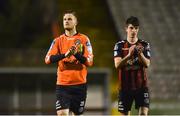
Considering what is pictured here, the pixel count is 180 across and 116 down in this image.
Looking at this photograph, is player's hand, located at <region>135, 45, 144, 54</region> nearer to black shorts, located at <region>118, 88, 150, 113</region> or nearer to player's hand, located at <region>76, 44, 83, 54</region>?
black shorts, located at <region>118, 88, 150, 113</region>

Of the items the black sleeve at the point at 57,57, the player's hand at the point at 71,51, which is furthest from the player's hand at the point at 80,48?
the black sleeve at the point at 57,57

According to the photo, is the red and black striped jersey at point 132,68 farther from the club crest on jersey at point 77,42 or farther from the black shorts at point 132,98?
the club crest on jersey at point 77,42

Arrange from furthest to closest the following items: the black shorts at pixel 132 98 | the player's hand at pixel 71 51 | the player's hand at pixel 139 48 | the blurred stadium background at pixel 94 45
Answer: the blurred stadium background at pixel 94 45 → the black shorts at pixel 132 98 → the player's hand at pixel 139 48 → the player's hand at pixel 71 51

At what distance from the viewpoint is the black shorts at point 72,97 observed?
28.5 ft

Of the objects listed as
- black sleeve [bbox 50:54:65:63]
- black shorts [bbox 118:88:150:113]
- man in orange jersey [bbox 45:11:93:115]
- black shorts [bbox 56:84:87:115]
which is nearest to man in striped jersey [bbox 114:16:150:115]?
black shorts [bbox 118:88:150:113]

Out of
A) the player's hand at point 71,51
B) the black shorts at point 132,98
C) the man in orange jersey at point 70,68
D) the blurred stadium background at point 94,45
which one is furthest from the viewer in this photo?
the blurred stadium background at point 94,45

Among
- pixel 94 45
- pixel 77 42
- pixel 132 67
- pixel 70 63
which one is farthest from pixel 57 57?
pixel 94 45

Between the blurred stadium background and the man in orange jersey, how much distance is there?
46.7 ft

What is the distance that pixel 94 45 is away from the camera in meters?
27.1

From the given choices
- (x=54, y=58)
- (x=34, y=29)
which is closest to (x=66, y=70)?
(x=54, y=58)

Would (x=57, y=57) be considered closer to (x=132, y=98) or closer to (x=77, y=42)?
(x=77, y=42)

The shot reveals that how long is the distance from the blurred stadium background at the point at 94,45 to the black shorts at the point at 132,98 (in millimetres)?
13967

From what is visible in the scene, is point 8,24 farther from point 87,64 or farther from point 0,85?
point 87,64

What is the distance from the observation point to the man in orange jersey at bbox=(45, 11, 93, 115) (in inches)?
339
